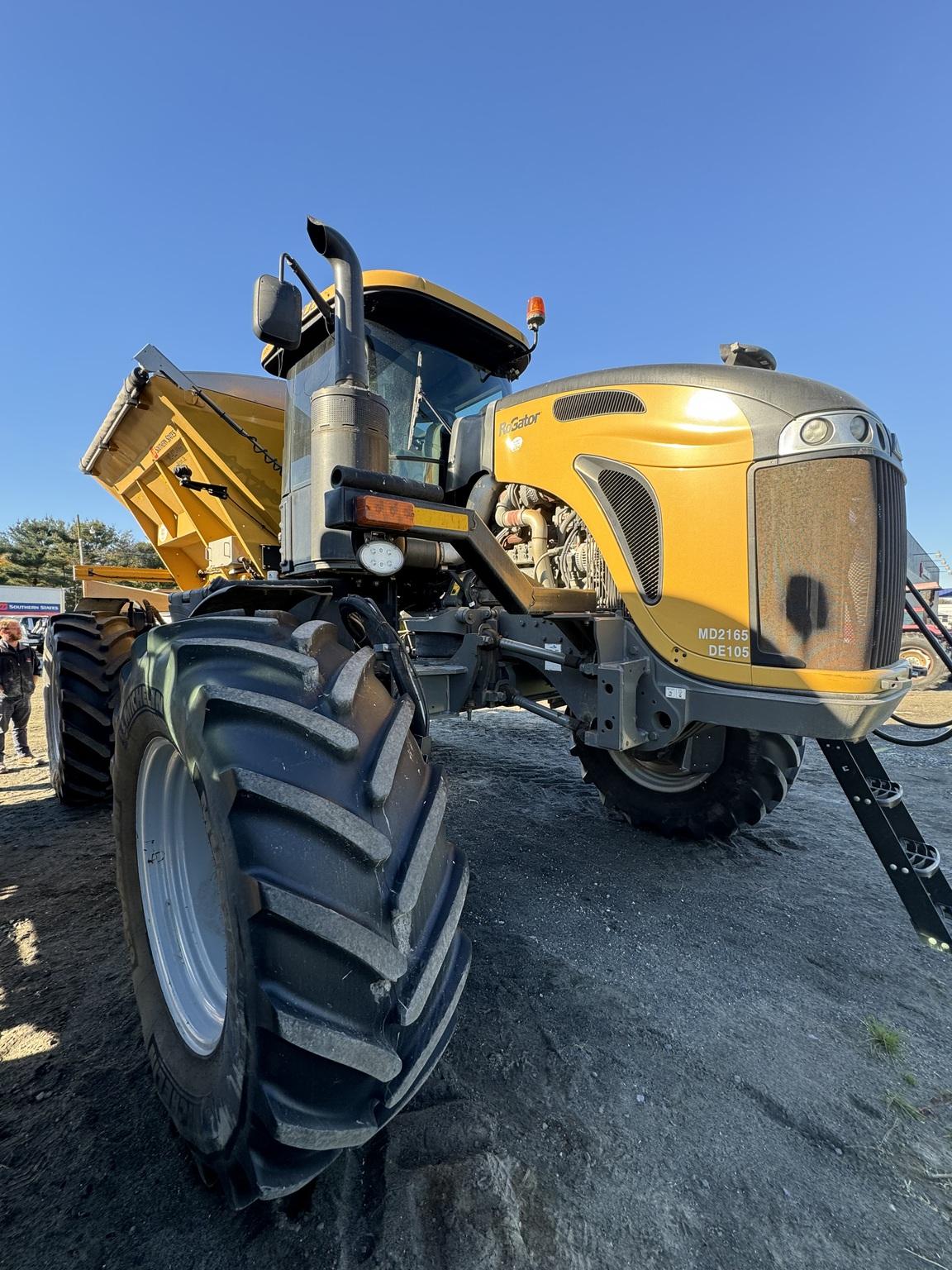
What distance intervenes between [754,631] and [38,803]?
438cm

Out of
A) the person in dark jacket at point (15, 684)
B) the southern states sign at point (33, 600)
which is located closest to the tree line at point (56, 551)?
the southern states sign at point (33, 600)

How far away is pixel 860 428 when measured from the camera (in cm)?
181

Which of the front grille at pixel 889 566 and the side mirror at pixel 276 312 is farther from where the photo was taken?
the side mirror at pixel 276 312

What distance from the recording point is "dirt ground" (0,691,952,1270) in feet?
3.77

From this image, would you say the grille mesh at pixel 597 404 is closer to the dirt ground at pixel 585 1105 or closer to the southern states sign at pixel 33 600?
the dirt ground at pixel 585 1105

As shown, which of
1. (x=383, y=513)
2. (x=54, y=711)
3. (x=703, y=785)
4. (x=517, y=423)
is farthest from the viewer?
(x=54, y=711)

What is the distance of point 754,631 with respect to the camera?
76.8 inches

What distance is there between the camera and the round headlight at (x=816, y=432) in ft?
5.97

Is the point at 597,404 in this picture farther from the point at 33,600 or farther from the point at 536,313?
the point at 33,600

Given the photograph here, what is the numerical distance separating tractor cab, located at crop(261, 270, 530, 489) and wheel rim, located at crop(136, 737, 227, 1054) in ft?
4.74

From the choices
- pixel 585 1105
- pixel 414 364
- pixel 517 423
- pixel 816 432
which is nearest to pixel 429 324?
pixel 414 364

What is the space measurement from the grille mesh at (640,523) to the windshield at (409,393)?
3.65ft

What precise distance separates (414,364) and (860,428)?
2029 millimetres

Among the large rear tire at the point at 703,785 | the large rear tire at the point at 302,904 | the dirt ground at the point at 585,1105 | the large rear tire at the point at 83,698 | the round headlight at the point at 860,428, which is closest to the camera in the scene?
the large rear tire at the point at 302,904
